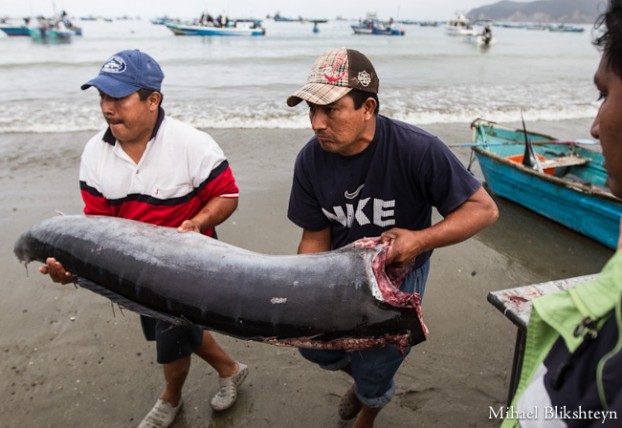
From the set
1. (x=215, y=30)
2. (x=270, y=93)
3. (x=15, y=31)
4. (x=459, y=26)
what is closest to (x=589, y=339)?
(x=270, y=93)

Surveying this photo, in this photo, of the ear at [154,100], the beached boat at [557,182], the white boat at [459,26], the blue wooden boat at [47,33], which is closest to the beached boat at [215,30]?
the blue wooden boat at [47,33]

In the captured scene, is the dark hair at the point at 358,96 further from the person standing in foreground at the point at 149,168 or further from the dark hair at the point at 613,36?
the dark hair at the point at 613,36

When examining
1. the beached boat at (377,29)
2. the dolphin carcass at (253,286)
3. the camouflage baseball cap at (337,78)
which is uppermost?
the beached boat at (377,29)

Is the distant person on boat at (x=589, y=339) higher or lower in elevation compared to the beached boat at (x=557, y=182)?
higher

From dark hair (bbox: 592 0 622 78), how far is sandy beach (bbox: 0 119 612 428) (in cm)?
273

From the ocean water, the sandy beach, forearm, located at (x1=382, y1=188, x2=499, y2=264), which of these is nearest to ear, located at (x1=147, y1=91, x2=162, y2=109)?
forearm, located at (x1=382, y1=188, x2=499, y2=264)

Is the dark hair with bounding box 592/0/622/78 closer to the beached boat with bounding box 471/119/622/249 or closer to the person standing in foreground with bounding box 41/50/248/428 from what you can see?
the person standing in foreground with bounding box 41/50/248/428

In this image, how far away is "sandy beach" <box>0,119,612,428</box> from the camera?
3193 millimetres

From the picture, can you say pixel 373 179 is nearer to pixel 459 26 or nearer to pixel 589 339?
pixel 589 339

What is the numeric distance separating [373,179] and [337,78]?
573 millimetres

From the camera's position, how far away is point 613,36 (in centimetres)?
119

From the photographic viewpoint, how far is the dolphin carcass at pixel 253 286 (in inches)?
79.0

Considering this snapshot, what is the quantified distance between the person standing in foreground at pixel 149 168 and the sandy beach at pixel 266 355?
2.60 feet

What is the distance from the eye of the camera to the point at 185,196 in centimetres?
280
